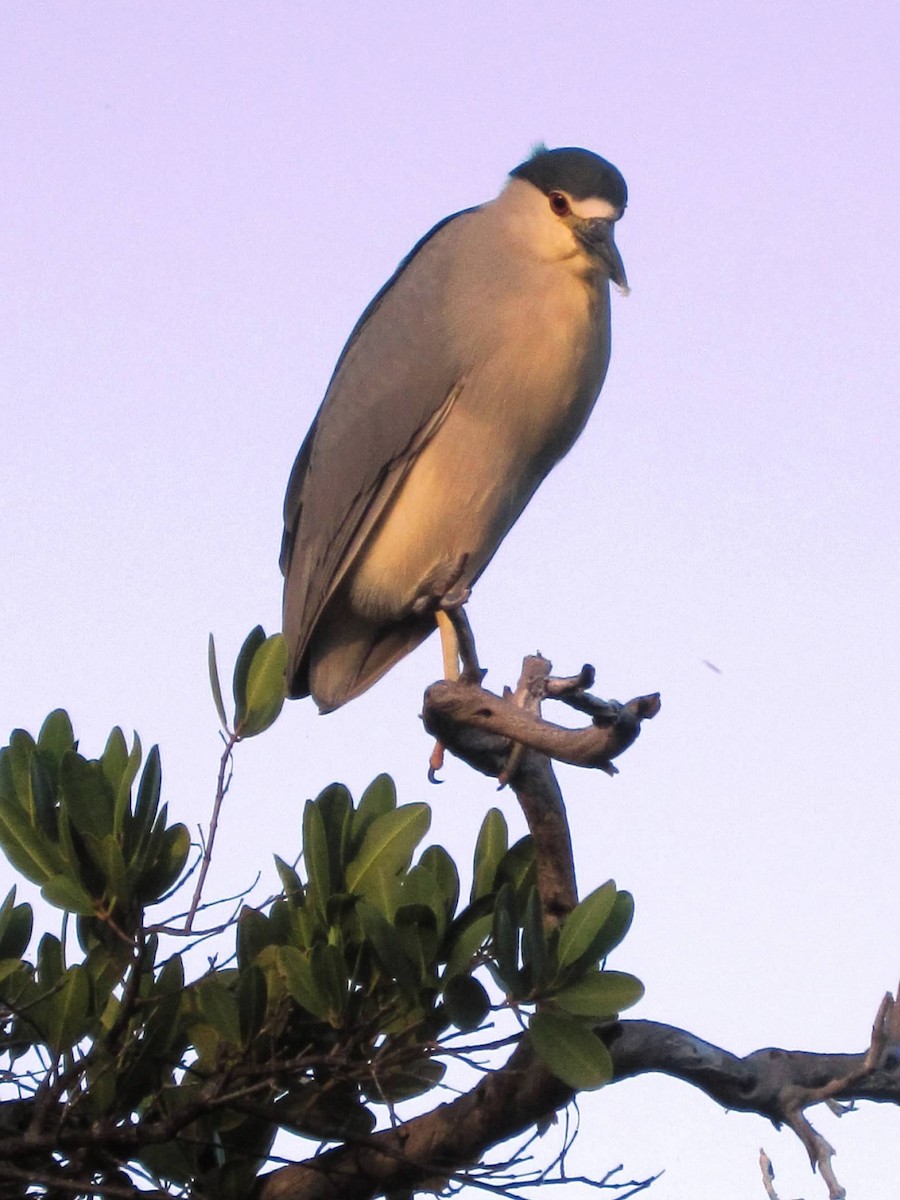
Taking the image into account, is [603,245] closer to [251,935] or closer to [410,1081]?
[251,935]

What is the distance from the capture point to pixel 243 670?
274 centimetres

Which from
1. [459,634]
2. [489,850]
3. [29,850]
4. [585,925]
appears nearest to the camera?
[585,925]

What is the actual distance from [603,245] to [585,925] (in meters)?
2.29

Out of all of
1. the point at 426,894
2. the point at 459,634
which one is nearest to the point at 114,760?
the point at 426,894

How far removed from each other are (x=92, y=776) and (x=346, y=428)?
2.15 meters

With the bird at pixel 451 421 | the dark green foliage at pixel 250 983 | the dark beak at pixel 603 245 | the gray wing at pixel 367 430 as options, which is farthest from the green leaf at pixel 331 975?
the dark beak at pixel 603 245

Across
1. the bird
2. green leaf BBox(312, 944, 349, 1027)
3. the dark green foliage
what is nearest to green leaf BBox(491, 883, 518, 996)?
the dark green foliage

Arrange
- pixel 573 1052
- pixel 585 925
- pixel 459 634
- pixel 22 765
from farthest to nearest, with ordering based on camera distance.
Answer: pixel 459 634 → pixel 22 765 → pixel 585 925 → pixel 573 1052

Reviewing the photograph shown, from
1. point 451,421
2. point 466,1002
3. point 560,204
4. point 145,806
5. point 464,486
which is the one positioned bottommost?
point 466,1002

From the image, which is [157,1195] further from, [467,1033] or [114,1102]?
[467,1033]

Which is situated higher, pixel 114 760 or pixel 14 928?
pixel 114 760

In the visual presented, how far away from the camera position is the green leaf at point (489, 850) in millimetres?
2627

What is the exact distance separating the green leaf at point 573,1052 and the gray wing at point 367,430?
2.08 metres

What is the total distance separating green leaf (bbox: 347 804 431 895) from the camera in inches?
101
